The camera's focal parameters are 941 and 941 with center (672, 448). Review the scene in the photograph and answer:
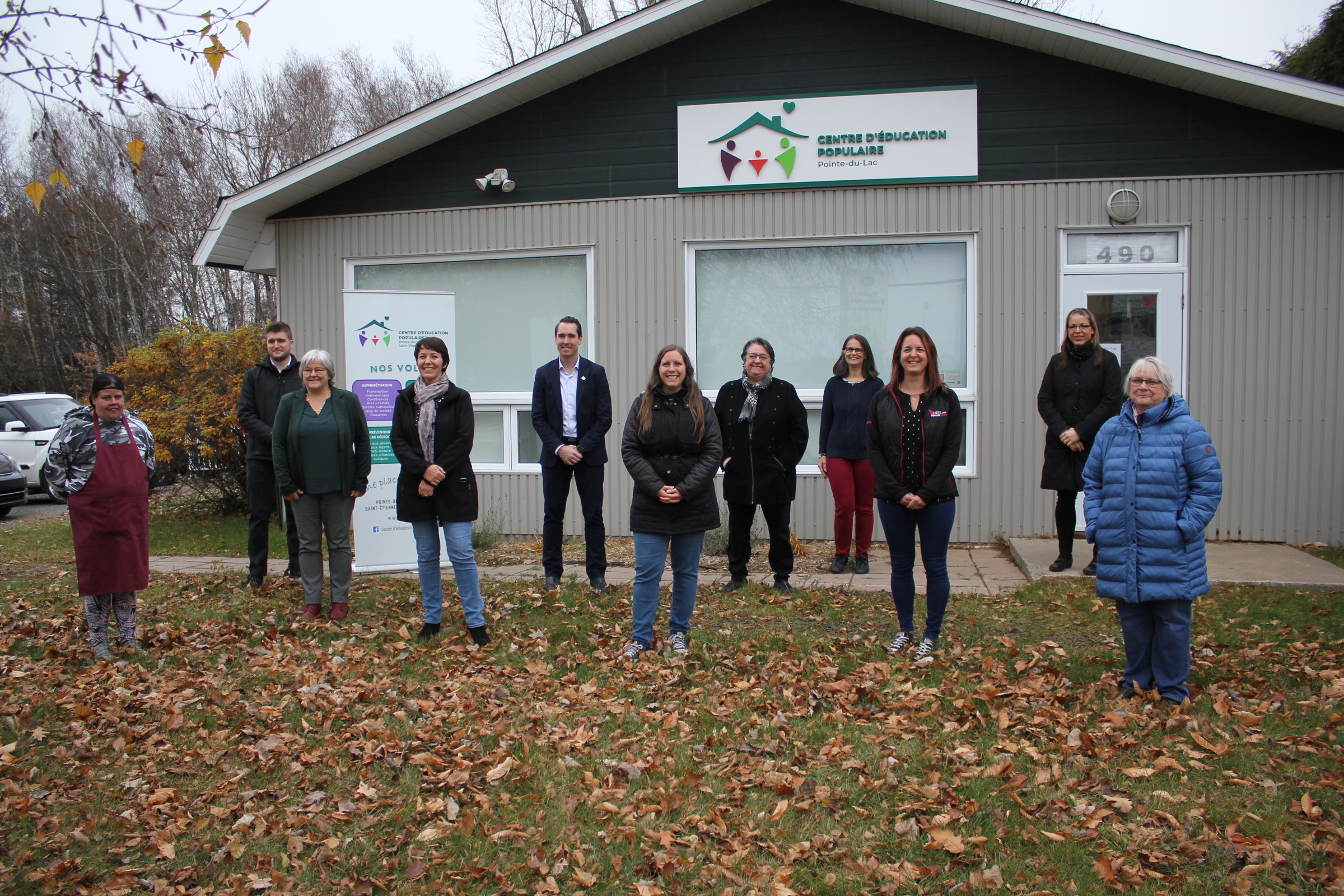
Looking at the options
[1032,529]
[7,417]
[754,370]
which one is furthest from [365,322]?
[7,417]

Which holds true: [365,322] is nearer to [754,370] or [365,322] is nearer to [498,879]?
[754,370]

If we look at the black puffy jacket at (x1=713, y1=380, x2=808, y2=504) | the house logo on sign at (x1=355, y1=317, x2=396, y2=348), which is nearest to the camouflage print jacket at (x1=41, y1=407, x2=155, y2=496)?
the house logo on sign at (x1=355, y1=317, x2=396, y2=348)

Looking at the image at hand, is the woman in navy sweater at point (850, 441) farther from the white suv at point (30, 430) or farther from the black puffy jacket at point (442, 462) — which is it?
the white suv at point (30, 430)

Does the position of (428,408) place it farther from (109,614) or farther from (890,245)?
(890,245)

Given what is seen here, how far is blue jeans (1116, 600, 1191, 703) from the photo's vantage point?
4.82 m

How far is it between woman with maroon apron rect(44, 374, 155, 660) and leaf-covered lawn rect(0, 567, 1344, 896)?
1.08ft

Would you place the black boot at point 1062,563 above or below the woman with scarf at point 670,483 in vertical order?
below

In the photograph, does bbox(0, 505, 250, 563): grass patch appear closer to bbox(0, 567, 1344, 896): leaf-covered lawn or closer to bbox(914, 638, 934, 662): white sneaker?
bbox(0, 567, 1344, 896): leaf-covered lawn

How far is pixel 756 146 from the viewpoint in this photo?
9.89 m

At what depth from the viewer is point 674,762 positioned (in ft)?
14.4

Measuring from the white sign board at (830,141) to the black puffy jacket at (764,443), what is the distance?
11.2 feet

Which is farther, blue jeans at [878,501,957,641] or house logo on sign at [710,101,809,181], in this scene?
house logo on sign at [710,101,809,181]

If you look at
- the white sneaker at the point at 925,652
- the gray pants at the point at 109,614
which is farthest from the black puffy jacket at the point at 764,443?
the gray pants at the point at 109,614

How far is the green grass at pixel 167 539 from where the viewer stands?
33.3 feet
